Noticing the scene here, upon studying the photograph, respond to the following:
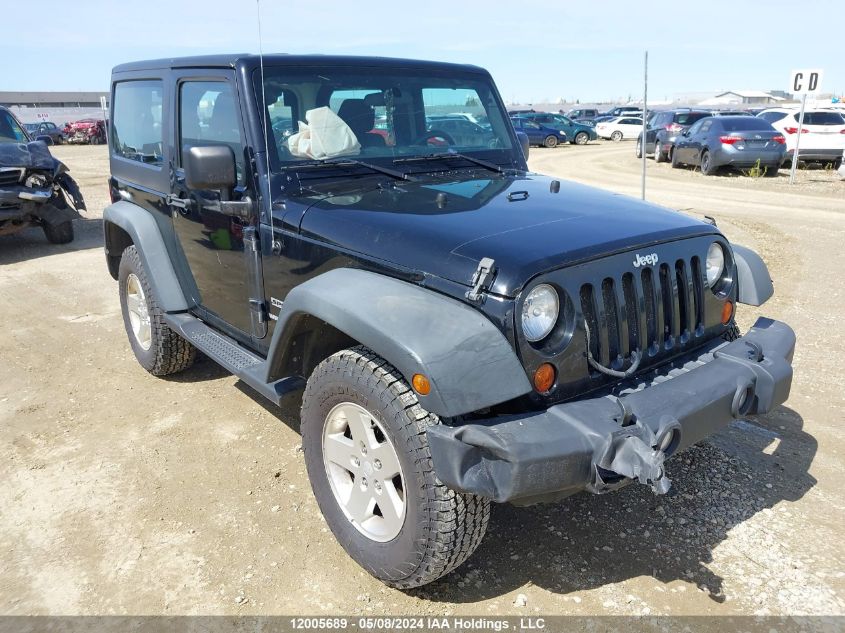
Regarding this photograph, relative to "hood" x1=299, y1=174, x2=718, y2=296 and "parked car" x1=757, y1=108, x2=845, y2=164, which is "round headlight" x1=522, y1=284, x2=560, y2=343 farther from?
"parked car" x1=757, y1=108, x2=845, y2=164

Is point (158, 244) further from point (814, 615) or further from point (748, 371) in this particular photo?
point (814, 615)

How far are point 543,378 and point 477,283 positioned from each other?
419 mm

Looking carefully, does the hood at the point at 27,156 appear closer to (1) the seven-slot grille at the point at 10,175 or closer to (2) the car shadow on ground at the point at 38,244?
(1) the seven-slot grille at the point at 10,175

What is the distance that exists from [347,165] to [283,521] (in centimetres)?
179

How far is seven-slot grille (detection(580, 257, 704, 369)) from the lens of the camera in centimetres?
256

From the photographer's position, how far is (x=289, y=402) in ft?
10.6

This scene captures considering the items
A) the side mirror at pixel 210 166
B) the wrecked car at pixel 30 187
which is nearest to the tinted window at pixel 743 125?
the wrecked car at pixel 30 187

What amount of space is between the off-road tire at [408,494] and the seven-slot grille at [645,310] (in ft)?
2.41

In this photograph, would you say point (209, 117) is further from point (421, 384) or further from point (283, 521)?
point (421, 384)

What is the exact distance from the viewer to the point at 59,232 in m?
9.55

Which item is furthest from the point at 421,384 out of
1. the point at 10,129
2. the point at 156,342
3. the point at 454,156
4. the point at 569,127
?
the point at 569,127

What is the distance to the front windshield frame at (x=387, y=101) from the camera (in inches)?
133

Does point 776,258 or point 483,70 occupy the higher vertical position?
point 483,70

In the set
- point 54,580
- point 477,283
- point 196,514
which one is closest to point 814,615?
point 477,283
